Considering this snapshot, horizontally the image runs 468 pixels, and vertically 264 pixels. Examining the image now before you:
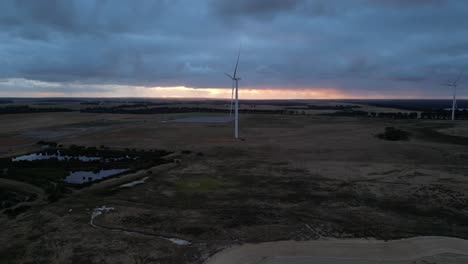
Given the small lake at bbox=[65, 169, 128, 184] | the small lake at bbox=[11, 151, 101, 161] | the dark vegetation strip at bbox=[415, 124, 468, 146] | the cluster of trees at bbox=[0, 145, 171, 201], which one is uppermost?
the dark vegetation strip at bbox=[415, 124, 468, 146]

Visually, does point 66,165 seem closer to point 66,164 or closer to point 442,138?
point 66,164

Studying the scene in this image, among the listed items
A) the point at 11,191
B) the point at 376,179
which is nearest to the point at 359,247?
the point at 376,179

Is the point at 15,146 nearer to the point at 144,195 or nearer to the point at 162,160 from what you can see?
the point at 162,160

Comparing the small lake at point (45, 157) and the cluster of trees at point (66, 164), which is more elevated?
the cluster of trees at point (66, 164)

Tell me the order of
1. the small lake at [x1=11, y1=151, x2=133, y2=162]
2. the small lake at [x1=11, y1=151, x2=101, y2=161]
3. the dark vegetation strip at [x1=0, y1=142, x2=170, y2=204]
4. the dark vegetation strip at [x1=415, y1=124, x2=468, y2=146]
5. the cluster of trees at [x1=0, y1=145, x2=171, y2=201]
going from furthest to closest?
the dark vegetation strip at [x1=415, y1=124, x2=468, y2=146] → the small lake at [x1=11, y1=151, x2=101, y2=161] → the small lake at [x1=11, y1=151, x2=133, y2=162] → the cluster of trees at [x1=0, y1=145, x2=171, y2=201] → the dark vegetation strip at [x1=0, y1=142, x2=170, y2=204]

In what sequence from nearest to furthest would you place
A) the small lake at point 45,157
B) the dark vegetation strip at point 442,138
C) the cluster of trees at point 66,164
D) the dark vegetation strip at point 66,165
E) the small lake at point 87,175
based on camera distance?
the dark vegetation strip at point 66,165
the cluster of trees at point 66,164
the small lake at point 87,175
the small lake at point 45,157
the dark vegetation strip at point 442,138

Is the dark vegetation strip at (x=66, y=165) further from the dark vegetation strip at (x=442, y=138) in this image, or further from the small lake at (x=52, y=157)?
the dark vegetation strip at (x=442, y=138)

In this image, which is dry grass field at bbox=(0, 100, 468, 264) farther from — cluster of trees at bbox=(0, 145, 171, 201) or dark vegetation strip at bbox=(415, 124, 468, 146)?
dark vegetation strip at bbox=(415, 124, 468, 146)

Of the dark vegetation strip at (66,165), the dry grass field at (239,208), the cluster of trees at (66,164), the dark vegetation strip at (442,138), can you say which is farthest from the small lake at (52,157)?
the dark vegetation strip at (442,138)

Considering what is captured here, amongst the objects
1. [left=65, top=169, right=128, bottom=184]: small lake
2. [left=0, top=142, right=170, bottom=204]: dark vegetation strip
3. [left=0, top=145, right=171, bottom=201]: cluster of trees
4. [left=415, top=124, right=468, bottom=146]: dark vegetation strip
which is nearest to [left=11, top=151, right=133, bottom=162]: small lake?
[left=0, top=145, right=171, bottom=201]: cluster of trees
